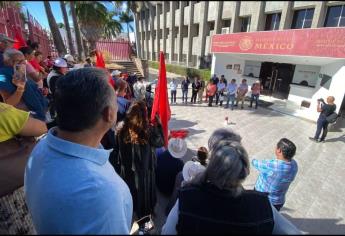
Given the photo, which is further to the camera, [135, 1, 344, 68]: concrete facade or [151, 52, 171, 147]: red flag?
[135, 1, 344, 68]: concrete facade

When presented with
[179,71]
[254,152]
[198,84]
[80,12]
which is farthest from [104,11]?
[179,71]

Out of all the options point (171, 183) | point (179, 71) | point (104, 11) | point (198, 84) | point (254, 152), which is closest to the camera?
point (104, 11)

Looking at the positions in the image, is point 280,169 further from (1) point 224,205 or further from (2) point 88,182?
(2) point 88,182

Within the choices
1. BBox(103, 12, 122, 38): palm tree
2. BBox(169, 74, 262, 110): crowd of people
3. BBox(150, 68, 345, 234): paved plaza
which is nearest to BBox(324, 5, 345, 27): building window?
BBox(169, 74, 262, 110): crowd of people

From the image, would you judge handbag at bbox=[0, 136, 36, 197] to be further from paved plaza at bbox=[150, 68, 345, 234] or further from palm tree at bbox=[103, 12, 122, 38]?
paved plaza at bbox=[150, 68, 345, 234]

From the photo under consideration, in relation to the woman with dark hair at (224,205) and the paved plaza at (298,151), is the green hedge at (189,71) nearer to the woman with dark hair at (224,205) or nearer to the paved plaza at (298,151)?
the paved plaza at (298,151)

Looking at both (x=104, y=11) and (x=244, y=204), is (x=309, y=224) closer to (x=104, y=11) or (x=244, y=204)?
(x=244, y=204)

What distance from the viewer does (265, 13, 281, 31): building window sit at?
1509 cm

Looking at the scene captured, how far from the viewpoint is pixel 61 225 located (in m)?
0.75

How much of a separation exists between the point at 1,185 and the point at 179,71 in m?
23.3

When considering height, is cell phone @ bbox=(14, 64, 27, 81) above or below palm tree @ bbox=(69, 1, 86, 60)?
below

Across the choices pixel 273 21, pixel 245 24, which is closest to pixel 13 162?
pixel 273 21

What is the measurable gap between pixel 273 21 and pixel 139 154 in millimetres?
16605

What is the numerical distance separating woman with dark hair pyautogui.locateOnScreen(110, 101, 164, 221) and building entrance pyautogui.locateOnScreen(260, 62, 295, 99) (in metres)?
12.2
